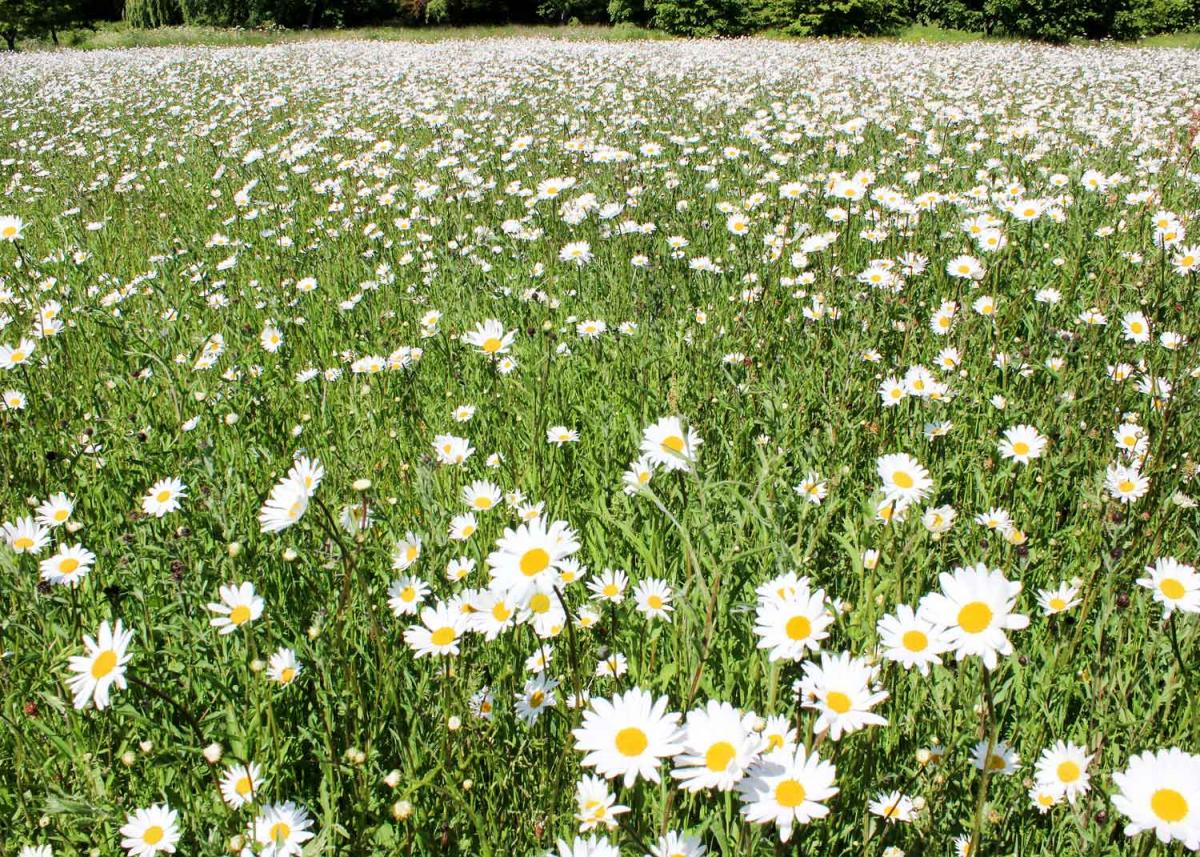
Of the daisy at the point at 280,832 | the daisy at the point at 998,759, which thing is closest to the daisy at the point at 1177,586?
the daisy at the point at 998,759

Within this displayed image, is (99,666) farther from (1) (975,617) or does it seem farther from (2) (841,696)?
(1) (975,617)

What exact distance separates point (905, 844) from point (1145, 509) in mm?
1238

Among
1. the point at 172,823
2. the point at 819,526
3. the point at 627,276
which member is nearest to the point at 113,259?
the point at 627,276

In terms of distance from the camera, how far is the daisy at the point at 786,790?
2.52 ft

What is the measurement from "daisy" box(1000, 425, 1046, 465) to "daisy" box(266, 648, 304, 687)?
177 centimetres

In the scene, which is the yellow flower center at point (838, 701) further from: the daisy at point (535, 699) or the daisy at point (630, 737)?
the daisy at point (535, 699)

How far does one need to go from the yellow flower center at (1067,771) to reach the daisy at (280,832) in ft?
3.66

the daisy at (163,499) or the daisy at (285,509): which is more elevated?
the daisy at (163,499)

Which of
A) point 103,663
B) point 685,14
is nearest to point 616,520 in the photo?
point 103,663

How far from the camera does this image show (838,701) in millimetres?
887

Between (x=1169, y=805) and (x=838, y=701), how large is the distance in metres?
0.36

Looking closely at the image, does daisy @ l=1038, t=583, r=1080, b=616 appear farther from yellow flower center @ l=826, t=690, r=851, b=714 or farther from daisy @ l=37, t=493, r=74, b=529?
daisy @ l=37, t=493, r=74, b=529

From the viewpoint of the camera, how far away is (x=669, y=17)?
26.7 meters

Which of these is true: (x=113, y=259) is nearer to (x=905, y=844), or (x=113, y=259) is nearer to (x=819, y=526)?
(x=819, y=526)
